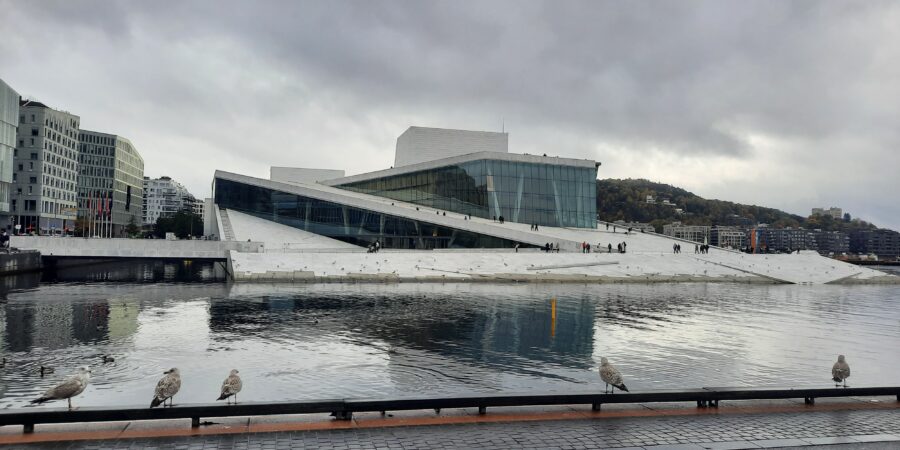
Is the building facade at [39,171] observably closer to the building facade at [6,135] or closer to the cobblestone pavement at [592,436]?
the building facade at [6,135]

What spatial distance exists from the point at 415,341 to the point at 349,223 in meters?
41.4

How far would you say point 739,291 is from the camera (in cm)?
3916

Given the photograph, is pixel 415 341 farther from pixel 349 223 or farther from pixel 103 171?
pixel 103 171

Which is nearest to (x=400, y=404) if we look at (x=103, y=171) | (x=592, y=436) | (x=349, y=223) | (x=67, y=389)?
(x=592, y=436)

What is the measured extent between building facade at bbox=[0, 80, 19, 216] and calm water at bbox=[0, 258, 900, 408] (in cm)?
5746

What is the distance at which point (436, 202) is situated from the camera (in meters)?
66.9

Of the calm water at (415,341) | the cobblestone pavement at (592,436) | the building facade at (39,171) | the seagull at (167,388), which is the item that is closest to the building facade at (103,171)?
the building facade at (39,171)

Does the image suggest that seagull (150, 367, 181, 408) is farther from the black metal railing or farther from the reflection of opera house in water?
the reflection of opera house in water

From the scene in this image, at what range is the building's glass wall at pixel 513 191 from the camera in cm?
6334

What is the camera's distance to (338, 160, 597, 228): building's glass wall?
63.3m

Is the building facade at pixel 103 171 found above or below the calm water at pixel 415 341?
above

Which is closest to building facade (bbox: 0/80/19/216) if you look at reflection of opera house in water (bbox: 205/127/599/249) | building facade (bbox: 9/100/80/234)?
building facade (bbox: 9/100/80/234)

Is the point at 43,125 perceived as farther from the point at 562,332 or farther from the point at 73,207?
the point at 562,332

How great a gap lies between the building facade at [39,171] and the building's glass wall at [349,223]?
52.9 m
